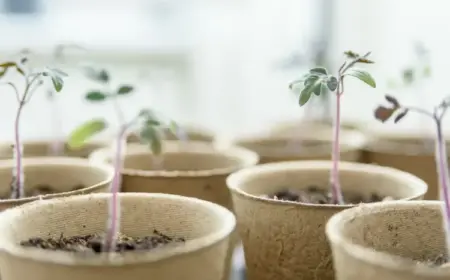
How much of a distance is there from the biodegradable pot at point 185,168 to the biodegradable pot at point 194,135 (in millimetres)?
150

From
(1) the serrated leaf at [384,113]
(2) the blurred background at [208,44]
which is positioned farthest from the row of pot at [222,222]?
(2) the blurred background at [208,44]

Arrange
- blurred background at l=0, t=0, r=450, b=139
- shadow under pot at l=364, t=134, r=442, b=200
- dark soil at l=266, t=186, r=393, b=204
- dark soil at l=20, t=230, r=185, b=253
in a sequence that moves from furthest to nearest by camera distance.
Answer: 1. blurred background at l=0, t=0, r=450, b=139
2. shadow under pot at l=364, t=134, r=442, b=200
3. dark soil at l=266, t=186, r=393, b=204
4. dark soil at l=20, t=230, r=185, b=253

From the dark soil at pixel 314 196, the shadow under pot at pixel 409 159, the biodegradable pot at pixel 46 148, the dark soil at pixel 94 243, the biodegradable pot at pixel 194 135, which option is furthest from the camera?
the biodegradable pot at pixel 194 135

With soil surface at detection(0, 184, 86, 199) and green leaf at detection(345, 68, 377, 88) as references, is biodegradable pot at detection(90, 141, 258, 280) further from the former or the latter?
green leaf at detection(345, 68, 377, 88)

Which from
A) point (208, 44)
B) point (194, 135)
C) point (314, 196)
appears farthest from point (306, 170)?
point (208, 44)

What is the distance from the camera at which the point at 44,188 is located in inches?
40.9

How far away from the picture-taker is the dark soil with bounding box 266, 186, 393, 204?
0.97m

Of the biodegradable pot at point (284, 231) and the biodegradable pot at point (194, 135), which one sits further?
the biodegradable pot at point (194, 135)

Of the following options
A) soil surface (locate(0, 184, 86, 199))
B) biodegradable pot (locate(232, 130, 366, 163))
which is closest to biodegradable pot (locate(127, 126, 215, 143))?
biodegradable pot (locate(232, 130, 366, 163))

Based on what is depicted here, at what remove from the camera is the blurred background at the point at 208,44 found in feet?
6.10

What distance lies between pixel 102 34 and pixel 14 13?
26cm

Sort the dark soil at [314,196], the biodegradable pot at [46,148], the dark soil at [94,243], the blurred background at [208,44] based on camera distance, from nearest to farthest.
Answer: the dark soil at [94,243] → the dark soil at [314,196] → the biodegradable pot at [46,148] → the blurred background at [208,44]

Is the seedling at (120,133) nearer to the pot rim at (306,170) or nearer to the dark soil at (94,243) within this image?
the dark soil at (94,243)

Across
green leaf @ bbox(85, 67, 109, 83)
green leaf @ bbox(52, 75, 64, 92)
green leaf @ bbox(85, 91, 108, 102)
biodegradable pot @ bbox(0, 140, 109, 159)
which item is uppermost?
green leaf @ bbox(85, 67, 109, 83)
